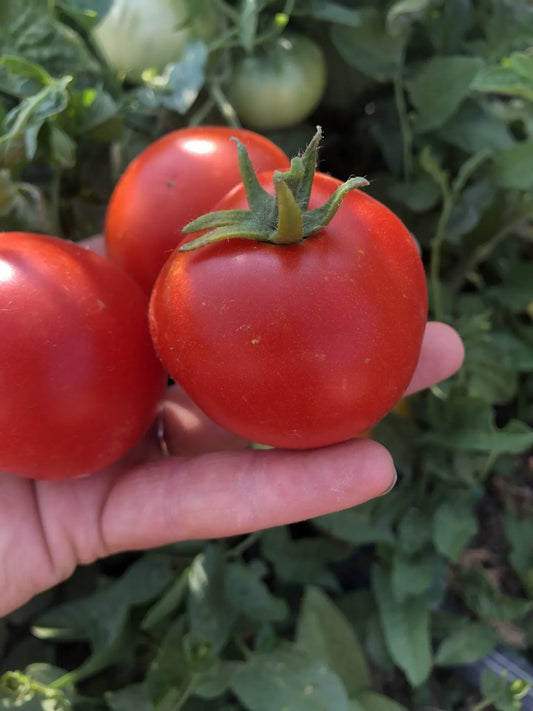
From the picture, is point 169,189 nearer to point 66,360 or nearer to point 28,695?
point 66,360

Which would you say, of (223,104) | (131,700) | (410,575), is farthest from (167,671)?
(223,104)

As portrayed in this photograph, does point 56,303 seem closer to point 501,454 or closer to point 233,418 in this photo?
point 233,418

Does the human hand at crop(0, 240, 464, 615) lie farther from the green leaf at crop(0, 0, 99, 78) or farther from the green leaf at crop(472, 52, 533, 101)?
the green leaf at crop(0, 0, 99, 78)

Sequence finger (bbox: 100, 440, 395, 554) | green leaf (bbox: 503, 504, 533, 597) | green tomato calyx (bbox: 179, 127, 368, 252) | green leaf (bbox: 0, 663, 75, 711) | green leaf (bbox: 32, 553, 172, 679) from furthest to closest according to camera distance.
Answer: green leaf (bbox: 503, 504, 533, 597)
green leaf (bbox: 32, 553, 172, 679)
green leaf (bbox: 0, 663, 75, 711)
finger (bbox: 100, 440, 395, 554)
green tomato calyx (bbox: 179, 127, 368, 252)

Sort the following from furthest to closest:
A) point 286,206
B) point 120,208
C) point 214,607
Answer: point 214,607 → point 120,208 → point 286,206

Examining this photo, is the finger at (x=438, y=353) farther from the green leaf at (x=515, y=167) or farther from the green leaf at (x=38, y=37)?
the green leaf at (x=38, y=37)

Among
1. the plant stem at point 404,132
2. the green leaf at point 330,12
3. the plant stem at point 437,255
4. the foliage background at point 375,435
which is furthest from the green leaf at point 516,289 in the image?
the green leaf at point 330,12

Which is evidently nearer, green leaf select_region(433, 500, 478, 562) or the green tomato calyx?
the green tomato calyx

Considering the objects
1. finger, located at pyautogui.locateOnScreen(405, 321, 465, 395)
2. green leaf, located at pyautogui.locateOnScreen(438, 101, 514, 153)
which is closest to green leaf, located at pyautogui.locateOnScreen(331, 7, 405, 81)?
green leaf, located at pyautogui.locateOnScreen(438, 101, 514, 153)

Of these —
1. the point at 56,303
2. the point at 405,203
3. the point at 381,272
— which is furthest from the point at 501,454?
→ the point at 56,303
